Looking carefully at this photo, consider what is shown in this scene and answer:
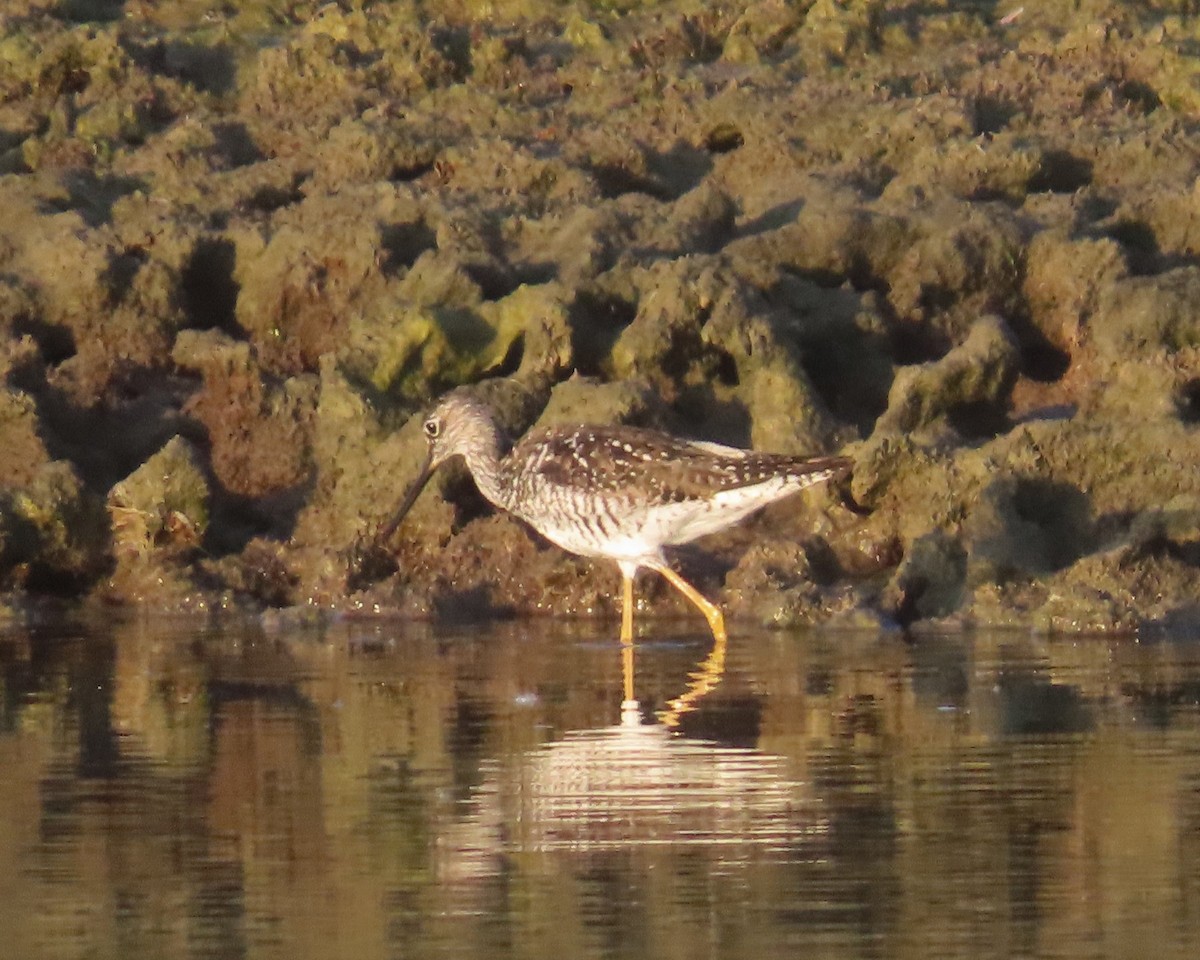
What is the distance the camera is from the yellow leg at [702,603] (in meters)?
12.9

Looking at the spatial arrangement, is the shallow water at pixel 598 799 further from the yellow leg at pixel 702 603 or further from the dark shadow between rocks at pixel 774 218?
the dark shadow between rocks at pixel 774 218

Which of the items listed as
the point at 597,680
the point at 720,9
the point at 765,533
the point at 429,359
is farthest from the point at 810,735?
the point at 720,9

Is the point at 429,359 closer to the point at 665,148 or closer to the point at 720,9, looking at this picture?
the point at 665,148

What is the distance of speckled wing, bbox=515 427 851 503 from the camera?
12.9 m

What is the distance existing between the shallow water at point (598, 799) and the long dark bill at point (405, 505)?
1.38 metres

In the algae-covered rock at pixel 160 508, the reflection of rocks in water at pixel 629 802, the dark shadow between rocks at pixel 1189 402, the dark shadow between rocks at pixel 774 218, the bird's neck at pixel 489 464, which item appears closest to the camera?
the reflection of rocks in water at pixel 629 802

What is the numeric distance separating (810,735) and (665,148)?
8292mm

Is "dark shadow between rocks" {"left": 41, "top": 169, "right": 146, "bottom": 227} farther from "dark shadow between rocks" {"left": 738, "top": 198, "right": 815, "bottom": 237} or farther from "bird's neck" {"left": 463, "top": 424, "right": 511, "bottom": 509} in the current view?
"dark shadow between rocks" {"left": 738, "top": 198, "right": 815, "bottom": 237}

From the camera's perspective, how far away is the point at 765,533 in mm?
14203

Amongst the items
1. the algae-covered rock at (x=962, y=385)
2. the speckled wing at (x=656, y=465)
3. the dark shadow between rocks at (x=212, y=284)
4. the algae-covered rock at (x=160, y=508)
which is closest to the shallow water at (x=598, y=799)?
the speckled wing at (x=656, y=465)

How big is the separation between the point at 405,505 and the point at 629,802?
546cm

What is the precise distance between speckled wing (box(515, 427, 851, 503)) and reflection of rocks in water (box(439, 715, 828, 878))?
284 cm

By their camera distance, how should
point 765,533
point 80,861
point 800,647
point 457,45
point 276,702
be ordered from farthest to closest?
1. point 457,45
2. point 765,533
3. point 800,647
4. point 276,702
5. point 80,861

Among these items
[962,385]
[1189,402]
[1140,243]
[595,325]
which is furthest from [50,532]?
[1140,243]
